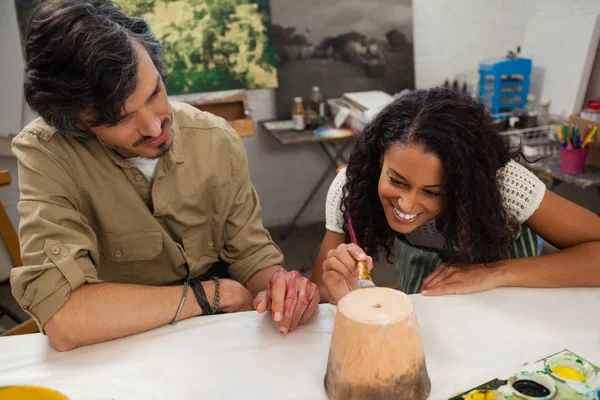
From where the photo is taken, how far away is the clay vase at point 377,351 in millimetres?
816

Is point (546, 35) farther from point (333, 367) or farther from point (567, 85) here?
point (333, 367)

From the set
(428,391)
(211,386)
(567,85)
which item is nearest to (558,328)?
(428,391)

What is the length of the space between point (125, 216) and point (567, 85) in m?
2.67

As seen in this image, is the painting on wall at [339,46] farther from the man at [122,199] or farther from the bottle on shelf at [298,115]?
the man at [122,199]

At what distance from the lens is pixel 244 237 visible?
4.82 ft

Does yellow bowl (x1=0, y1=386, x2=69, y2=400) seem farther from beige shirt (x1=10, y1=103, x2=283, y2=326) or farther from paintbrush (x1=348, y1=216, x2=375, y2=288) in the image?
paintbrush (x1=348, y1=216, x2=375, y2=288)

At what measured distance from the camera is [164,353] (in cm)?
103

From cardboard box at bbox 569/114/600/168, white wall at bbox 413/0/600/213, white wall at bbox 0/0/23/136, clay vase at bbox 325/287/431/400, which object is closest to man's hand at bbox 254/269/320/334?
clay vase at bbox 325/287/431/400

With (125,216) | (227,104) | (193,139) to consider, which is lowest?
(227,104)

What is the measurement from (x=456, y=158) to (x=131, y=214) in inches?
31.5

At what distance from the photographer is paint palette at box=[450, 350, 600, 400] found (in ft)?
2.82

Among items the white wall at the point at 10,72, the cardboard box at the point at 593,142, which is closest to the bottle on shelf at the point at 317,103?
the cardboard box at the point at 593,142

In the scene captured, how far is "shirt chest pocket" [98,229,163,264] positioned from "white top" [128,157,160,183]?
141mm

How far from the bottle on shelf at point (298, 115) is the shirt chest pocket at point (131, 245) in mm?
1944
